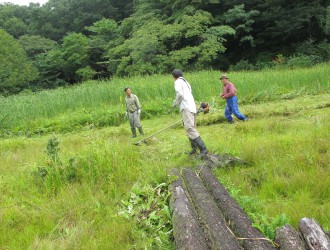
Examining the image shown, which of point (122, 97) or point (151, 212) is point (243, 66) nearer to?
point (122, 97)

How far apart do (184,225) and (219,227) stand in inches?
14.1

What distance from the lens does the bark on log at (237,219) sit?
3.29m

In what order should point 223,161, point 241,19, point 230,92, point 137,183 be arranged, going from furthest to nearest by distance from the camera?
point 241,19 < point 230,92 < point 223,161 < point 137,183

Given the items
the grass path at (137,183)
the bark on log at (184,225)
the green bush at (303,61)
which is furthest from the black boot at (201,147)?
the green bush at (303,61)

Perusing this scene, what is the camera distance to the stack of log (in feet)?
10.7

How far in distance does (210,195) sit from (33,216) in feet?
7.77

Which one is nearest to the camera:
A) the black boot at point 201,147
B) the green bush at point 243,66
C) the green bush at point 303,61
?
the black boot at point 201,147

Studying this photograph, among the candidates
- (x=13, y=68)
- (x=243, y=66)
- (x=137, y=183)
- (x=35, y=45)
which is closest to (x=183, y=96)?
(x=137, y=183)

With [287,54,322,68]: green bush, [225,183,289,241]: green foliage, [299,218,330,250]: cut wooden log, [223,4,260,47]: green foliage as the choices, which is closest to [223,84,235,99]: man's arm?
[225,183,289,241]: green foliage

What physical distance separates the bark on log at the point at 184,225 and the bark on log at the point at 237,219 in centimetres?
36

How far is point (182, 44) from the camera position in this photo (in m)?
27.3

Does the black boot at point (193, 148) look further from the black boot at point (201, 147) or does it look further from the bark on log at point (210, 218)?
the bark on log at point (210, 218)

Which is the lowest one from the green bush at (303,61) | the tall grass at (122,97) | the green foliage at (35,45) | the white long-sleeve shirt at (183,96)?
the green bush at (303,61)

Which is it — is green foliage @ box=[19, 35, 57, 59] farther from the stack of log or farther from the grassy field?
the stack of log
